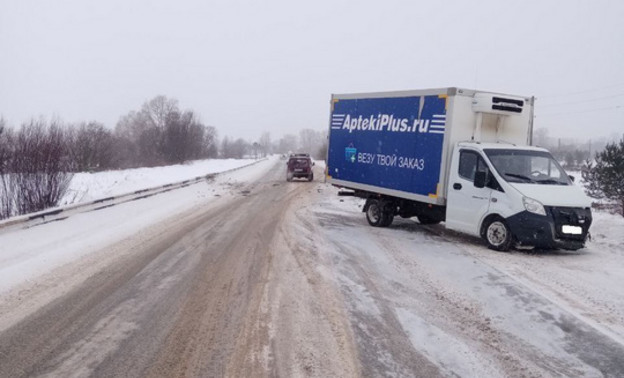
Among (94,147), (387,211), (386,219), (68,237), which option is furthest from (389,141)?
(94,147)

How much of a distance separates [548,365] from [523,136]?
26.1 ft

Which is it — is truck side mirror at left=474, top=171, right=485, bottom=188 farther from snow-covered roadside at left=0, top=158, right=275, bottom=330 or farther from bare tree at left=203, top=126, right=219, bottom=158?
→ bare tree at left=203, top=126, right=219, bottom=158

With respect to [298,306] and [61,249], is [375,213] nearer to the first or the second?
[298,306]

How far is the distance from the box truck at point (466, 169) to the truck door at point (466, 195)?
0.07ft

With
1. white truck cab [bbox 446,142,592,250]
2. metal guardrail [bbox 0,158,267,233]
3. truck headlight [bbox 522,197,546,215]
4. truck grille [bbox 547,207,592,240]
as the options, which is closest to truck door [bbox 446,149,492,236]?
white truck cab [bbox 446,142,592,250]

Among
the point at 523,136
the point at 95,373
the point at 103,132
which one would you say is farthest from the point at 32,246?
the point at 103,132

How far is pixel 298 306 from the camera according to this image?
5562mm

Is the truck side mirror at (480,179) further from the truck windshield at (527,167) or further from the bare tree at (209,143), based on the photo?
the bare tree at (209,143)

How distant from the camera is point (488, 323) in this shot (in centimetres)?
525

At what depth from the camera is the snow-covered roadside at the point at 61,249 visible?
594 centimetres

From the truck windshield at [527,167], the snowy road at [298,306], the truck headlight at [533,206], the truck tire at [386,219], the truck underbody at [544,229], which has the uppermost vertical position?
the truck windshield at [527,167]

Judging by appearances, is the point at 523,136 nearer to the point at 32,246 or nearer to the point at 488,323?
the point at 488,323

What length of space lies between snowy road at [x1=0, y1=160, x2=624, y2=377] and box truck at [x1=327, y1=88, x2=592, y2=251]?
0.61m

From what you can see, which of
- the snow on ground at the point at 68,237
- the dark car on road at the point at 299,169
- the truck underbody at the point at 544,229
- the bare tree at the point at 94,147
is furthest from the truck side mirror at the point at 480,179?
the bare tree at the point at 94,147
